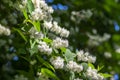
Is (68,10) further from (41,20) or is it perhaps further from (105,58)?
(41,20)

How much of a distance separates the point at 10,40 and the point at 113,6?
5.05 ft

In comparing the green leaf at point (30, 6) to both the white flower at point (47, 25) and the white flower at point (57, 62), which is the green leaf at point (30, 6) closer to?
the white flower at point (47, 25)

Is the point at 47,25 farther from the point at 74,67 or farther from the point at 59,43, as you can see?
the point at 74,67

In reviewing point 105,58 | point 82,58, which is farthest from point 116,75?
point 82,58

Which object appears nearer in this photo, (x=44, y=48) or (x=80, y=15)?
(x=44, y=48)

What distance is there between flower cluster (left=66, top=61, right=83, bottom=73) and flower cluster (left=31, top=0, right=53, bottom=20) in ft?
0.73

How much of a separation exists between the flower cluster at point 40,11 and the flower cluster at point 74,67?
0.73ft

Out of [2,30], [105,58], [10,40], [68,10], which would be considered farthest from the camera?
[105,58]

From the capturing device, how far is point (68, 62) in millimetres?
1825

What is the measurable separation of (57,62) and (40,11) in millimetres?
219

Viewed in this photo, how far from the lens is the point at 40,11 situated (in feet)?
5.94

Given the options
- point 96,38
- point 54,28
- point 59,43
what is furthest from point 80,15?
point 59,43

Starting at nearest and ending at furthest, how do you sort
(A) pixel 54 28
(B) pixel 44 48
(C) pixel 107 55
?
(B) pixel 44 48
(A) pixel 54 28
(C) pixel 107 55

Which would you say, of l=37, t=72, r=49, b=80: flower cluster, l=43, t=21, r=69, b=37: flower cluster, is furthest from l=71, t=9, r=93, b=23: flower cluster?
l=37, t=72, r=49, b=80: flower cluster
